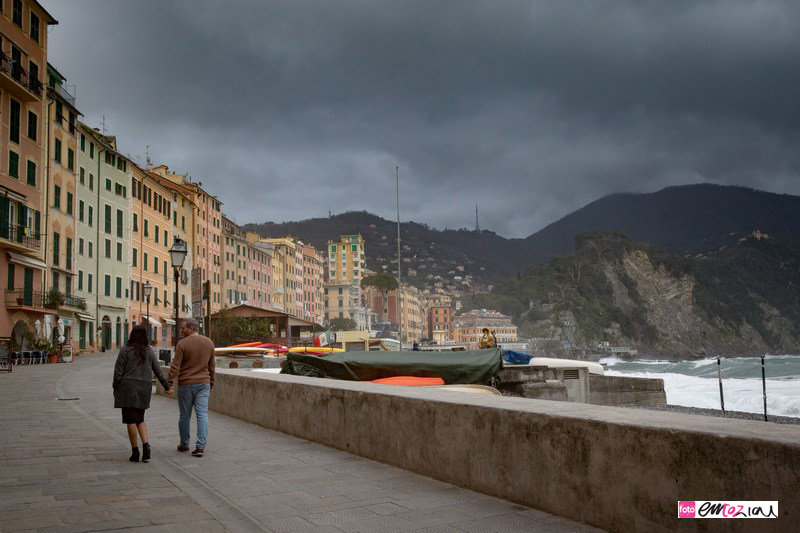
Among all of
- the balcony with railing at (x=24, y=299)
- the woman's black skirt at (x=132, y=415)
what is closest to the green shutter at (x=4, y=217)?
the balcony with railing at (x=24, y=299)

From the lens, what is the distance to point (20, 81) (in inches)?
1578

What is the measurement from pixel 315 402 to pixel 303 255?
134 meters

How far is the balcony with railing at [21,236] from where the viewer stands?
125 ft

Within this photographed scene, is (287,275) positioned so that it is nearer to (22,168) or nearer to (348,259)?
(348,259)

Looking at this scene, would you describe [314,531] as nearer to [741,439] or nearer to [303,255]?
[741,439]

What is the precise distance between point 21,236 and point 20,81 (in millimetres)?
8331

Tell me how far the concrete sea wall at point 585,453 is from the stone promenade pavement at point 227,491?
18cm

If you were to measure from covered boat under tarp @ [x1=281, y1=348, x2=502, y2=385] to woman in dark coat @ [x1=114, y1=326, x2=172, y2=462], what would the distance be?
7796 mm

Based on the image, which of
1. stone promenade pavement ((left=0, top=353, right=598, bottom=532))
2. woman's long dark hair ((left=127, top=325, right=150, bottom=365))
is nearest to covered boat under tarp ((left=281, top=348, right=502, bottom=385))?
stone promenade pavement ((left=0, top=353, right=598, bottom=532))

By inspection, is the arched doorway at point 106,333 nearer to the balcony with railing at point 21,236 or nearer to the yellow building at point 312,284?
the balcony with railing at point 21,236

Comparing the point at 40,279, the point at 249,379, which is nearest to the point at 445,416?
the point at 249,379

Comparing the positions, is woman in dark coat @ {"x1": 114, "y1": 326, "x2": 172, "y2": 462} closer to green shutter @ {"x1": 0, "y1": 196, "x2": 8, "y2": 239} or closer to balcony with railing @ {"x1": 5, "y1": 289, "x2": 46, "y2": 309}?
green shutter @ {"x1": 0, "y1": 196, "x2": 8, "y2": 239}

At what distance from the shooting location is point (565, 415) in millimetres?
5117

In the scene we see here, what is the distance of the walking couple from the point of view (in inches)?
327
